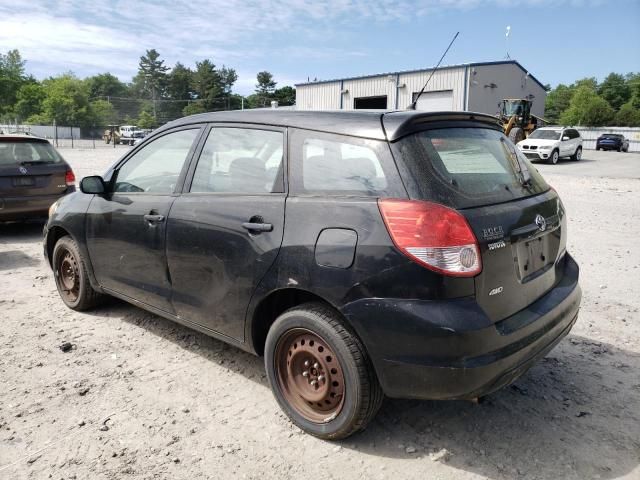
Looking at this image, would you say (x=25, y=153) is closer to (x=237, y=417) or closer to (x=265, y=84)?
(x=237, y=417)

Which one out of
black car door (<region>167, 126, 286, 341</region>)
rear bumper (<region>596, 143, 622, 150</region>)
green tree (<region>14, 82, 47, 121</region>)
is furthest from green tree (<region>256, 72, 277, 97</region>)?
black car door (<region>167, 126, 286, 341</region>)

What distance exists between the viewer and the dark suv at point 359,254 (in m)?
2.39

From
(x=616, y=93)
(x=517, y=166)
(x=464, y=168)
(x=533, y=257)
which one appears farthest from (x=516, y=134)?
(x=616, y=93)

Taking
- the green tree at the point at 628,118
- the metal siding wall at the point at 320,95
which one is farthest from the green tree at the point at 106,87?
the green tree at the point at 628,118

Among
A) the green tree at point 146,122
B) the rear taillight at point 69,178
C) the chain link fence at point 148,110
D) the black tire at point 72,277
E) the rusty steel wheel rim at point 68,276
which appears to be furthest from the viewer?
the green tree at point 146,122

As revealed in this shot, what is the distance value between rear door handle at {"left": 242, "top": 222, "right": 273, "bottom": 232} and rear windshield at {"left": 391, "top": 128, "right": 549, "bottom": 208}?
31.9 inches

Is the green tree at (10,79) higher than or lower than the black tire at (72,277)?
higher

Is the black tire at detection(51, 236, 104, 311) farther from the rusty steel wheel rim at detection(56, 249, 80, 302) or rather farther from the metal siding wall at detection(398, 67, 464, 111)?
the metal siding wall at detection(398, 67, 464, 111)

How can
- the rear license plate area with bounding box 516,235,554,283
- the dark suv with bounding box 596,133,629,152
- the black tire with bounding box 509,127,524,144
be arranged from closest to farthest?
1. the rear license plate area with bounding box 516,235,554,283
2. the black tire with bounding box 509,127,524,144
3. the dark suv with bounding box 596,133,629,152

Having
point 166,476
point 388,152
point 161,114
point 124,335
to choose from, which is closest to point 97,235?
point 124,335

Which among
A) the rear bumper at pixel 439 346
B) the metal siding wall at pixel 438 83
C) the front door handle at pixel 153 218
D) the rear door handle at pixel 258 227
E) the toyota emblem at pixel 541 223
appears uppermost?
Answer: the metal siding wall at pixel 438 83

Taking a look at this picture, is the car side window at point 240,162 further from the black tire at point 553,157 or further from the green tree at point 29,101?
the green tree at point 29,101

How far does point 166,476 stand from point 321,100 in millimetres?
43015

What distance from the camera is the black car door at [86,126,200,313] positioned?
361 cm
